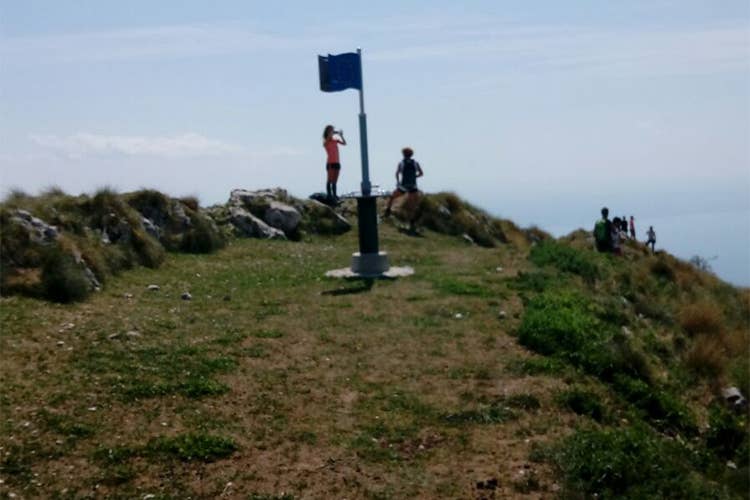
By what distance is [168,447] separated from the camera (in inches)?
303

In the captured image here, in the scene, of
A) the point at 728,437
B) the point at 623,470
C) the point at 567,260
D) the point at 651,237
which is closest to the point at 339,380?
the point at 623,470

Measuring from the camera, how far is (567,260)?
59.4 ft

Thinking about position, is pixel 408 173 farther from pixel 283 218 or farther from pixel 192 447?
pixel 192 447

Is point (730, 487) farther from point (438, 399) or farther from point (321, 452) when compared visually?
point (321, 452)

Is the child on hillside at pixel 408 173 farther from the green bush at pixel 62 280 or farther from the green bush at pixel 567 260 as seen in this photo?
the green bush at pixel 62 280

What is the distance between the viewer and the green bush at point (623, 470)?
298 inches

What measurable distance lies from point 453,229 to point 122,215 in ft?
36.9

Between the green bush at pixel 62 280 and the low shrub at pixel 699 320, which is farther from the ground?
the green bush at pixel 62 280

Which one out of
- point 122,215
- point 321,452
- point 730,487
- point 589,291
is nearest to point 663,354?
point 589,291

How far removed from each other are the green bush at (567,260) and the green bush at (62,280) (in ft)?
29.7

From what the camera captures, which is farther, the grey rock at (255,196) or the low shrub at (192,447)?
the grey rock at (255,196)

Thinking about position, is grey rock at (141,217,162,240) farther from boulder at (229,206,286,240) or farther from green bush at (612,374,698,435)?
green bush at (612,374,698,435)

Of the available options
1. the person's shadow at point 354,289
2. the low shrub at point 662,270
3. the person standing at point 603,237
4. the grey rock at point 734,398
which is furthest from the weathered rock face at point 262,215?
the grey rock at point 734,398

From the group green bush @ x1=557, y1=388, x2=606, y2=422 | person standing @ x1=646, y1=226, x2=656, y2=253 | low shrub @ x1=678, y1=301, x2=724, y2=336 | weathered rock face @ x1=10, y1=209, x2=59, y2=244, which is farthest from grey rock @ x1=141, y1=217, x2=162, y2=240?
person standing @ x1=646, y1=226, x2=656, y2=253
